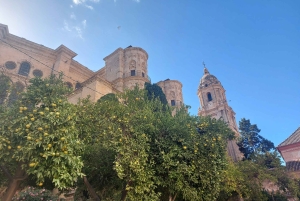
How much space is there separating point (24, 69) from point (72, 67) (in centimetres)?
524

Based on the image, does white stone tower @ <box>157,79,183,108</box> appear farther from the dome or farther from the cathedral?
the dome

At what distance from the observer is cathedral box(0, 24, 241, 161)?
18.6 meters

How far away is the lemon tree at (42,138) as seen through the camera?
15.0ft

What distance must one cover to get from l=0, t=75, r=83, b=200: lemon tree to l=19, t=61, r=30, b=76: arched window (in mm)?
17481

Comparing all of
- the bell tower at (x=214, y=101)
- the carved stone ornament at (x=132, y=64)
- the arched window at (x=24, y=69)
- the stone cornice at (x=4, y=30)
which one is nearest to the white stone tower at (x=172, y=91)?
the bell tower at (x=214, y=101)

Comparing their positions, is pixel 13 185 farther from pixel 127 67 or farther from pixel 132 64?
pixel 132 64

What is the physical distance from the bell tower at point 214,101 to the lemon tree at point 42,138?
101 feet

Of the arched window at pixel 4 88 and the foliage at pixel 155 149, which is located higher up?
the arched window at pixel 4 88

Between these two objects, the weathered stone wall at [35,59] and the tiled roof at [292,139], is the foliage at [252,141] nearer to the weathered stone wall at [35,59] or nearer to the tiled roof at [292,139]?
the tiled roof at [292,139]

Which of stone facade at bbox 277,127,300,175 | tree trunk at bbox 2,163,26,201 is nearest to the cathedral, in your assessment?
stone facade at bbox 277,127,300,175

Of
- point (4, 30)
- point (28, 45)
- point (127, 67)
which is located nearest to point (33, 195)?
point (4, 30)

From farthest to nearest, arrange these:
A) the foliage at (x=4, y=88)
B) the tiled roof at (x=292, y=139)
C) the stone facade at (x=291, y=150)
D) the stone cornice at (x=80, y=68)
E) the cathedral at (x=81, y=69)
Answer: the stone cornice at (x=80, y=68) → the cathedral at (x=81, y=69) → the tiled roof at (x=292, y=139) → the stone facade at (x=291, y=150) → the foliage at (x=4, y=88)

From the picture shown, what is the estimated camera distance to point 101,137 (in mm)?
6910

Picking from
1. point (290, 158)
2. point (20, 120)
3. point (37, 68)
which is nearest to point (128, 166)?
point (20, 120)
